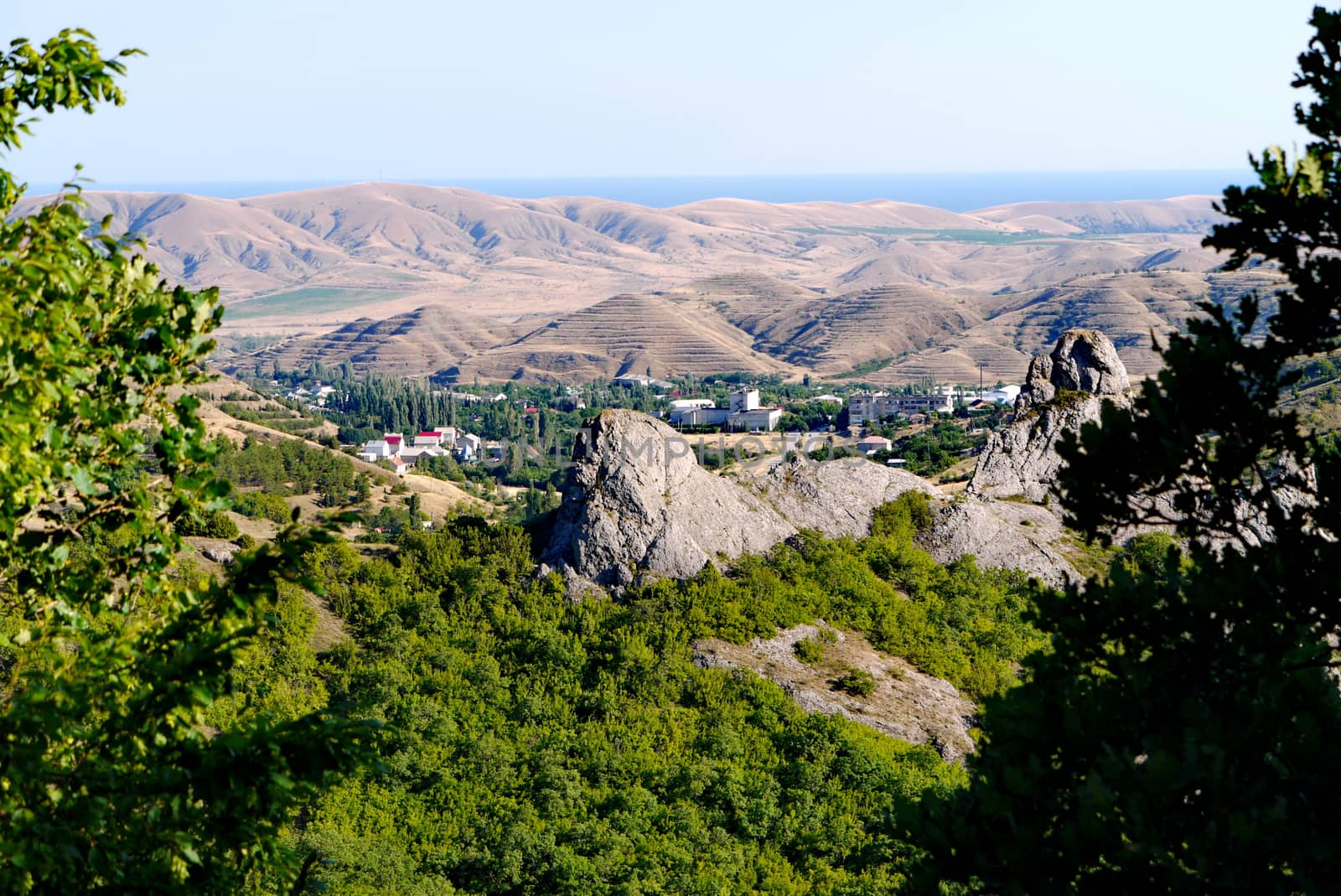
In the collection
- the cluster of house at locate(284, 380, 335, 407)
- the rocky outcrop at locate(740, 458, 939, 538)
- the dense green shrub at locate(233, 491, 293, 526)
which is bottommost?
the cluster of house at locate(284, 380, 335, 407)

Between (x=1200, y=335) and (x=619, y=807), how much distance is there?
582 inches

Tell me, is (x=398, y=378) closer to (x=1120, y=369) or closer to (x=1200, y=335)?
(x=1120, y=369)

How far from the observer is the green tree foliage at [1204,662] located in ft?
18.9

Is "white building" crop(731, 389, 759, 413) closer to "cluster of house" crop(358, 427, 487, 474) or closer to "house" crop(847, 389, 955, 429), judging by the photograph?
"house" crop(847, 389, 955, 429)

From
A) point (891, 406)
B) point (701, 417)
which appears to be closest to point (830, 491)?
point (701, 417)

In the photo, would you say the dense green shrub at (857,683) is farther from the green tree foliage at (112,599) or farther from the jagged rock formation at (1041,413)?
the green tree foliage at (112,599)

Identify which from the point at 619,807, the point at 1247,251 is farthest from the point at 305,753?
the point at 619,807

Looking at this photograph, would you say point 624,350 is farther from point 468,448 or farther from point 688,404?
point 468,448

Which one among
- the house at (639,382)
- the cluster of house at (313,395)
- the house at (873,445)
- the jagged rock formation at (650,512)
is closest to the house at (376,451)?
the house at (873,445)

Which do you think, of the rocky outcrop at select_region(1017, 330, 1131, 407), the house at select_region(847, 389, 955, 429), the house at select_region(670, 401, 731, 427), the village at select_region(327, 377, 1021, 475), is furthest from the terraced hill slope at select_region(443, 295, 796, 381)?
the rocky outcrop at select_region(1017, 330, 1131, 407)

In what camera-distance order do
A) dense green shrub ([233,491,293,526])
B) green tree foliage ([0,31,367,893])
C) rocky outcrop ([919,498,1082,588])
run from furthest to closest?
1. dense green shrub ([233,491,293,526])
2. rocky outcrop ([919,498,1082,588])
3. green tree foliage ([0,31,367,893])

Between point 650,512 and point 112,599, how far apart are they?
2240 centimetres

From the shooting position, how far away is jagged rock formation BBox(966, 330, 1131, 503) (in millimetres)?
33469

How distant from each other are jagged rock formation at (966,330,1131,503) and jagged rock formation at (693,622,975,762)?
29.1 feet
